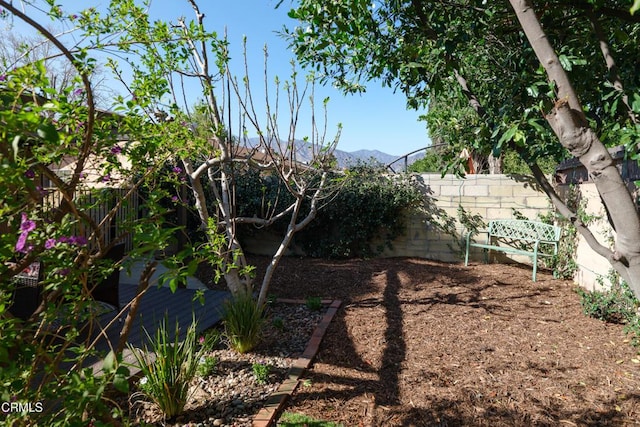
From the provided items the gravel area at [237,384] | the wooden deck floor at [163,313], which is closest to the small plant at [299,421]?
the gravel area at [237,384]

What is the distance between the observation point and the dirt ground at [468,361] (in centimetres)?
232

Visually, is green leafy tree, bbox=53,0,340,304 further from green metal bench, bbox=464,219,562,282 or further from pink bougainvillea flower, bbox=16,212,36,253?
green metal bench, bbox=464,219,562,282

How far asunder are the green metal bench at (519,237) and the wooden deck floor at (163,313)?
417 centimetres

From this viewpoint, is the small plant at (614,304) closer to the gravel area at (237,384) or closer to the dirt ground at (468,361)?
the dirt ground at (468,361)

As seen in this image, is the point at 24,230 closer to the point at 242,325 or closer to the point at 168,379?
the point at 168,379

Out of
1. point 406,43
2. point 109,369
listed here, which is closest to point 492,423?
point 109,369

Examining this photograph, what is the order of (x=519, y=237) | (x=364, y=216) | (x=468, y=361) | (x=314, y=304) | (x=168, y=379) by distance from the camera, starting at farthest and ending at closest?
(x=364, y=216)
(x=519, y=237)
(x=314, y=304)
(x=468, y=361)
(x=168, y=379)

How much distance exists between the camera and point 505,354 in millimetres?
3053

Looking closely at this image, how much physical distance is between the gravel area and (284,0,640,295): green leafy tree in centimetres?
197

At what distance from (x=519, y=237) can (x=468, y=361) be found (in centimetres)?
377

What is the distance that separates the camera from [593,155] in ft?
4.11

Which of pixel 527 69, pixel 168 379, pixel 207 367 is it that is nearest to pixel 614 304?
pixel 527 69

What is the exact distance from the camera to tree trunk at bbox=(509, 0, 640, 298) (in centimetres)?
123
